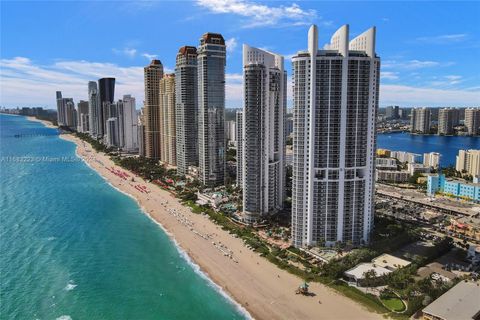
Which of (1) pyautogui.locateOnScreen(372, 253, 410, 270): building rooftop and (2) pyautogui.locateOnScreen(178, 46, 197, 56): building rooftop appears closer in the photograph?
(1) pyautogui.locateOnScreen(372, 253, 410, 270): building rooftop

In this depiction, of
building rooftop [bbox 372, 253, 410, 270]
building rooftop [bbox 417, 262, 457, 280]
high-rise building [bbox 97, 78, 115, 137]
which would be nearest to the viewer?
building rooftop [bbox 417, 262, 457, 280]

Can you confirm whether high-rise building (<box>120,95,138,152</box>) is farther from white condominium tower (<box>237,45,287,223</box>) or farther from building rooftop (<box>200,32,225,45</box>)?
white condominium tower (<box>237,45,287,223</box>)

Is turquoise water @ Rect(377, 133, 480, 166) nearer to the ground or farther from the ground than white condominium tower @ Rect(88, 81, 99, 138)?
nearer to the ground

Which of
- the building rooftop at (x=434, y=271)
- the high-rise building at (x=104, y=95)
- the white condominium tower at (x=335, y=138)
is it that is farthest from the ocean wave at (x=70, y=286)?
the high-rise building at (x=104, y=95)

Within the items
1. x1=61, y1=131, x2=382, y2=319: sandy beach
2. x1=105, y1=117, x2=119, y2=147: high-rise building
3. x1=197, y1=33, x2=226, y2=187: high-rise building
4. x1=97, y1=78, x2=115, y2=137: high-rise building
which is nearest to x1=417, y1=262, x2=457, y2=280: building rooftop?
x1=61, y1=131, x2=382, y2=319: sandy beach

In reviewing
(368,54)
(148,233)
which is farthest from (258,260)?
(368,54)

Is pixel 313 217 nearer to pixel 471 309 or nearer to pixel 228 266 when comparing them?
pixel 228 266

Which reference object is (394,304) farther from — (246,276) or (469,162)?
(469,162)
